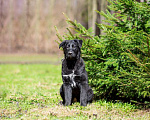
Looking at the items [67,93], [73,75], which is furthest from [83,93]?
[73,75]

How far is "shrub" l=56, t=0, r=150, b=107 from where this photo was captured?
4762 mm

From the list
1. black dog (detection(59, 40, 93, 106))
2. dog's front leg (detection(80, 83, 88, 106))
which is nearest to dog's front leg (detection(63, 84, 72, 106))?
black dog (detection(59, 40, 93, 106))

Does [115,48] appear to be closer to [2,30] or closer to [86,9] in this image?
[86,9]

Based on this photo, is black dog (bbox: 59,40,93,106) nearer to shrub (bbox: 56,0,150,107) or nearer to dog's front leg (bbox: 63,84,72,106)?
dog's front leg (bbox: 63,84,72,106)

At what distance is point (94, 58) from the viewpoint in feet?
17.9

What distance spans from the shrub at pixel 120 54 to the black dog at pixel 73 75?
0.51 meters

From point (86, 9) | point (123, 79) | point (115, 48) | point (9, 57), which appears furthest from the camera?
point (9, 57)

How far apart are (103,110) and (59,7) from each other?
1969 centimetres

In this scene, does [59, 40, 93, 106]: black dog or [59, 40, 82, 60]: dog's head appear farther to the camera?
[59, 40, 93, 106]: black dog

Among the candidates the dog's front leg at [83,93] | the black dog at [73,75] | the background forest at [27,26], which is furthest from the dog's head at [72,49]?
the background forest at [27,26]

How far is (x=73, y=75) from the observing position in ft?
15.6

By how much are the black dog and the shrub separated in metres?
0.51

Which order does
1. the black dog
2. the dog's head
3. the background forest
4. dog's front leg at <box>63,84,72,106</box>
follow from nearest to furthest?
the dog's head → the black dog → dog's front leg at <box>63,84,72,106</box> → the background forest

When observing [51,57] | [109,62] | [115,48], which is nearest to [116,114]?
[109,62]
